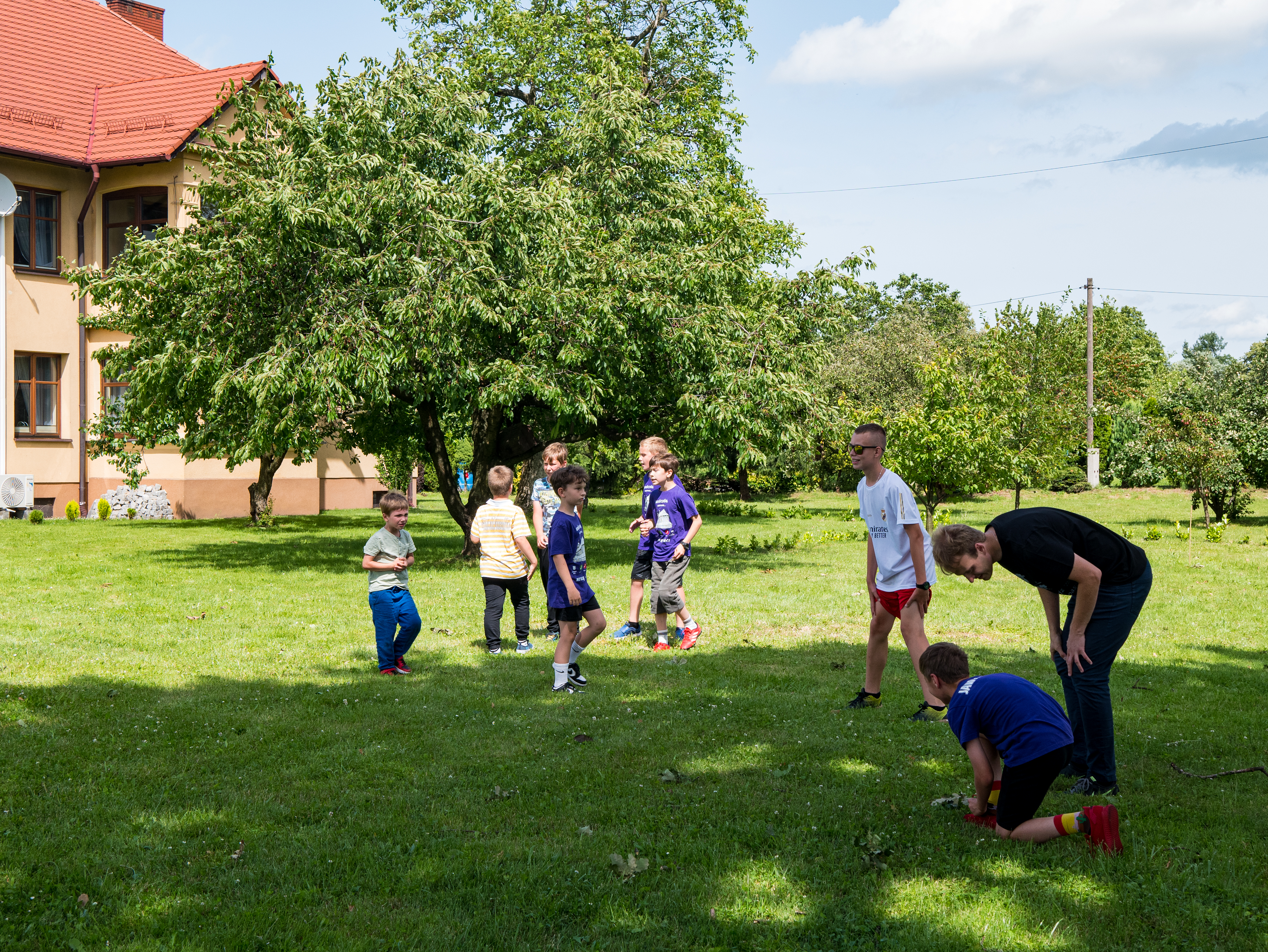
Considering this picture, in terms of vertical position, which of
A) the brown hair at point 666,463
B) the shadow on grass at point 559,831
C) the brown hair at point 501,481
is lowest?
the shadow on grass at point 559,831

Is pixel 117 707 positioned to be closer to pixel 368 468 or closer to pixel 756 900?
pixel 756 900

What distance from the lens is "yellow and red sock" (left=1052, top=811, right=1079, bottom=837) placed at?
4555 millimetres

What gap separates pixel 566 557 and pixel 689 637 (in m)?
2.44

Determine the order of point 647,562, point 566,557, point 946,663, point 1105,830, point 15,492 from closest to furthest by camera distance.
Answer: point 1105,830
point 946,663
point 566,557
point 647,562
point 15,492

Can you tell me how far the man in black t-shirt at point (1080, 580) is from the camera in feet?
15.9

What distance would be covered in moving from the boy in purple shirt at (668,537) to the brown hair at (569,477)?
5.74 feet

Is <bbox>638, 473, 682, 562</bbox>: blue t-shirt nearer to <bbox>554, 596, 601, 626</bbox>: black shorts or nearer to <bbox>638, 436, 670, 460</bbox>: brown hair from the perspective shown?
<bbox>638, 436, 670, 460</bbox>: brown hair

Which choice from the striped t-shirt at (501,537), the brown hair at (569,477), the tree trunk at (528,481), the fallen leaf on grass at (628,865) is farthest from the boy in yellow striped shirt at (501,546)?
the tree trunk at (528,481)

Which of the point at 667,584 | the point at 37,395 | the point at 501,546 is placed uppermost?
the point at 37,395

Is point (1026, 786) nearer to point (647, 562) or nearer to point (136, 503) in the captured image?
point (647, 562)

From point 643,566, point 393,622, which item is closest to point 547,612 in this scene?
point 643,566

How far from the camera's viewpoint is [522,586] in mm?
9164

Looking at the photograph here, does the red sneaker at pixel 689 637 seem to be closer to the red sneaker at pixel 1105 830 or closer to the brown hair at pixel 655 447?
the brown hair at pixel 655 447

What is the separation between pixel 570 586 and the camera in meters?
7.48
